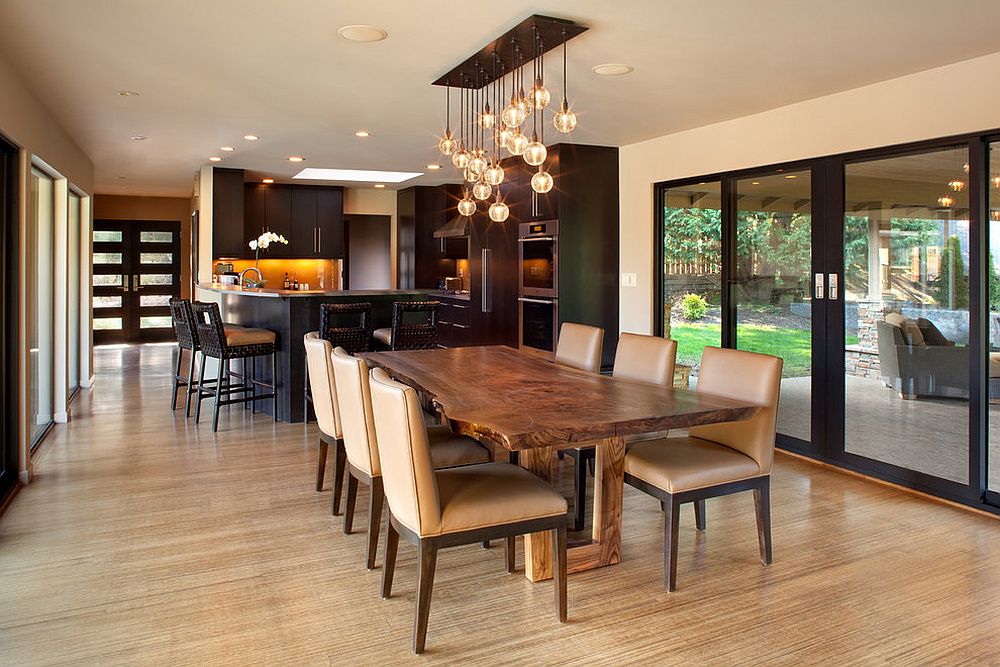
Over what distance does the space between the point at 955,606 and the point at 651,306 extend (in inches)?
151

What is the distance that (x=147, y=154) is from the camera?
7371mm

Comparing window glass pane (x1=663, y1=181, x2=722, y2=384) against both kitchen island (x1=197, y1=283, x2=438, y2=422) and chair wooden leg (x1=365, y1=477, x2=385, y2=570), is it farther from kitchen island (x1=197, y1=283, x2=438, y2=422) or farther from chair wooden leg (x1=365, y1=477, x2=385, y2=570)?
chair wooden leg (x1=365, y1=477, x2=385, y2=570)

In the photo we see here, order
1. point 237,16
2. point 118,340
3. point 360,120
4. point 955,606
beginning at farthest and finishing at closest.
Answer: point 118,340 → point 360,120 → point 237,16 → point 955,606

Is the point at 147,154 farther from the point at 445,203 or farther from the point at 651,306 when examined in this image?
the point at 651,306

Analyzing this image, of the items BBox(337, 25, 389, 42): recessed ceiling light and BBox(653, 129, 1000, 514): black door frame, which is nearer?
BBox(337, 25, 389, 42): recessed ceiling light

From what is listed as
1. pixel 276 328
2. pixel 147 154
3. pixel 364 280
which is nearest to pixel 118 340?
pixel 364 280

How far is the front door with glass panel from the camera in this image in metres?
11.9

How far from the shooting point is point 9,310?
4176 mm

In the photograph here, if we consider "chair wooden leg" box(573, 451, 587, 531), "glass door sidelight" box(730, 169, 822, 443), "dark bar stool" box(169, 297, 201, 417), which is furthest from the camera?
"dark bar stool" box(169, 297, 201, 417)

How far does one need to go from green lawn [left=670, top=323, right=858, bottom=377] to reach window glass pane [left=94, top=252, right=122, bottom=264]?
9.75 meters

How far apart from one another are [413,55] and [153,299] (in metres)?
9.94

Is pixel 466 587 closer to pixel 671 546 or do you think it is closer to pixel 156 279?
pixel 671 546

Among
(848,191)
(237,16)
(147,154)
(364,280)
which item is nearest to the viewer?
(237,16)

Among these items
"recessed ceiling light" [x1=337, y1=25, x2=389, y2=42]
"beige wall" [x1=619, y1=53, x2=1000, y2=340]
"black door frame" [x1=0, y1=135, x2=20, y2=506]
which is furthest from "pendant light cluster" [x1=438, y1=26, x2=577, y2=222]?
"black door frame" [x1=0, y1=135, x2=20, y2=506]
